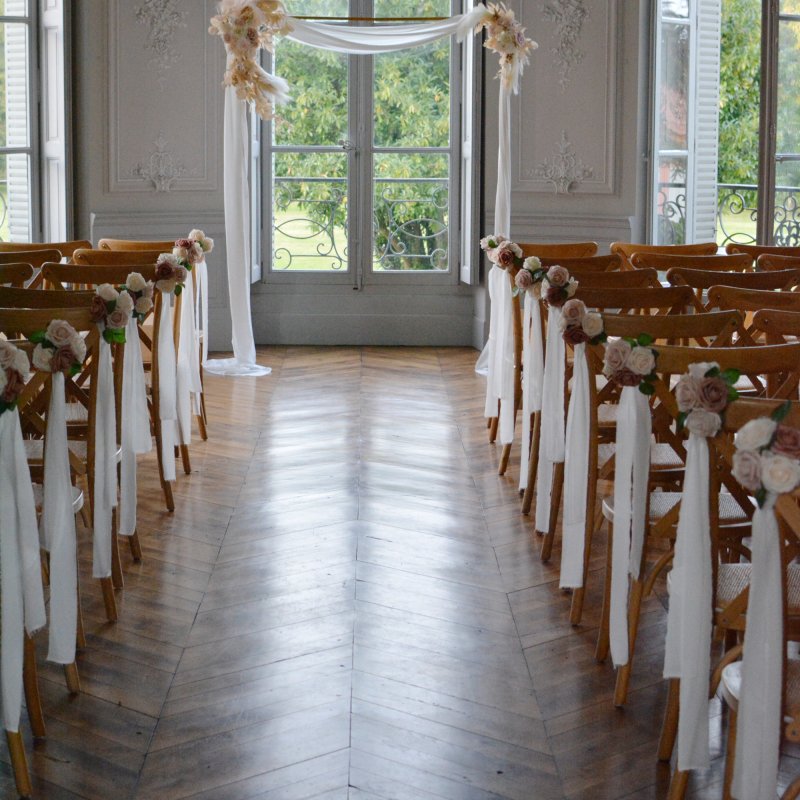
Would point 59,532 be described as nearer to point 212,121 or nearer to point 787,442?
point 787,442

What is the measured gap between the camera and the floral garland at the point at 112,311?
3145 mm

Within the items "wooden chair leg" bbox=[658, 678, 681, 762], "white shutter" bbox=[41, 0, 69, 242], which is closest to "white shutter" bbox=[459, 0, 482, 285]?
"white shutter" bbox=[41, 0, 69, 242]

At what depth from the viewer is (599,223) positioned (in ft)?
26.6

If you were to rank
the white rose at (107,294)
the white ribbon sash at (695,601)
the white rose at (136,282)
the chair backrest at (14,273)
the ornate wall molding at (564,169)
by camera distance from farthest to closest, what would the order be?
the ornate wall molding at (564,169), the chair backrest at (14,273), the white rose at (136,282), the white rose at (107,294), the white ribbon sash at (695,601)

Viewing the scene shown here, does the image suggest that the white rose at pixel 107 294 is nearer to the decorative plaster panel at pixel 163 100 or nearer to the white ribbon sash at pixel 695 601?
the white ribbon sash at pixel 695 601

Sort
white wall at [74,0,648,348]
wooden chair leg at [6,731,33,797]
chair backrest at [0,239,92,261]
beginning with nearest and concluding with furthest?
1. wooden chair leg at [6,731,33,797]
2. chair backrest at [0,239,92,261]
3. white wall at [74,0,648,348]

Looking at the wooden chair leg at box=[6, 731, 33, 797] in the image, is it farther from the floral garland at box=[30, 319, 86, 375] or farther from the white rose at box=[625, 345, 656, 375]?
the white rose at box=[625, 345, 656, 375]

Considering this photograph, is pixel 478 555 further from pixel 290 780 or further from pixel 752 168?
pixel 752 168

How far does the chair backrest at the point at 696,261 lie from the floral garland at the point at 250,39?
303 cm

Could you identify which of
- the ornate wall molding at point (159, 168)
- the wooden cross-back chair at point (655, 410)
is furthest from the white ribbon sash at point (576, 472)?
the ornate wall molding at point (159, 168)

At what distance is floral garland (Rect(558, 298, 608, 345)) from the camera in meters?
3.04

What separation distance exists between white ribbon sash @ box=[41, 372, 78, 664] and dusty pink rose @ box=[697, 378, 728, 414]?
143 cm

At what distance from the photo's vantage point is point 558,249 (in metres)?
5.73

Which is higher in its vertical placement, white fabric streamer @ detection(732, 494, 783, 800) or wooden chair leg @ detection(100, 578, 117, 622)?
white fabric streamer @ detection(732, 494, 783, 800)
